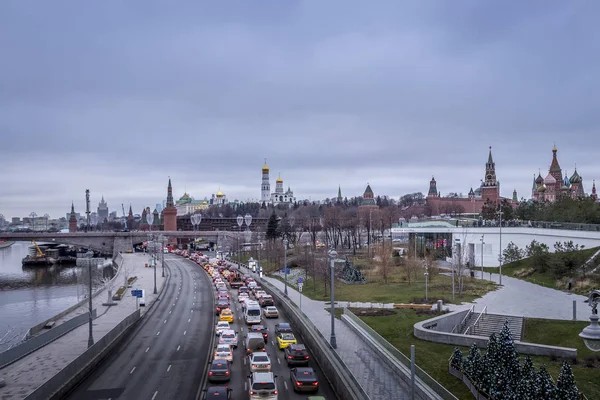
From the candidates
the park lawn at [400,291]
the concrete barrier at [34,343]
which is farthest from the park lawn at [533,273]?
the concrete barrier at [34,343]

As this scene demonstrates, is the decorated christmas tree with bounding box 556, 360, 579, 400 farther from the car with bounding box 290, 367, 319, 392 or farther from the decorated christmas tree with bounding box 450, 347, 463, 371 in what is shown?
the car with bounding box 290, 367, 319, 392

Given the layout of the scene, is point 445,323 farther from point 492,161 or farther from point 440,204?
point 440,204

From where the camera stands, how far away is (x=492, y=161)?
14250 cm

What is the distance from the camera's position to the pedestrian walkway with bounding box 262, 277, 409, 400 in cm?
2044

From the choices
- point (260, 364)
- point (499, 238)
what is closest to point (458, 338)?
point (260, 364)

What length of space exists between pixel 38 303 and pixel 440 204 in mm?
135118

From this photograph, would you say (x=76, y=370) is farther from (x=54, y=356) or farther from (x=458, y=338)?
(x=458, y=338)

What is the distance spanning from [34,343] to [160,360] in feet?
22.6

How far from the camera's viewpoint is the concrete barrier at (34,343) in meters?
24.6

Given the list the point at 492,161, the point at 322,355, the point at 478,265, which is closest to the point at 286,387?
the point at 322,355

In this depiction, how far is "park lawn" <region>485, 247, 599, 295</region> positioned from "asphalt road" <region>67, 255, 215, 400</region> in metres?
30.4

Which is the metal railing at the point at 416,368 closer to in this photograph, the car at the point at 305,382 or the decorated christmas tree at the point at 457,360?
the decorated christmas tree at the point at 457,360

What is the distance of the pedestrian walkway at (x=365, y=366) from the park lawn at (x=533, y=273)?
21566mm

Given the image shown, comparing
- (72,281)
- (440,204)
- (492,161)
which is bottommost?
(72,281)
